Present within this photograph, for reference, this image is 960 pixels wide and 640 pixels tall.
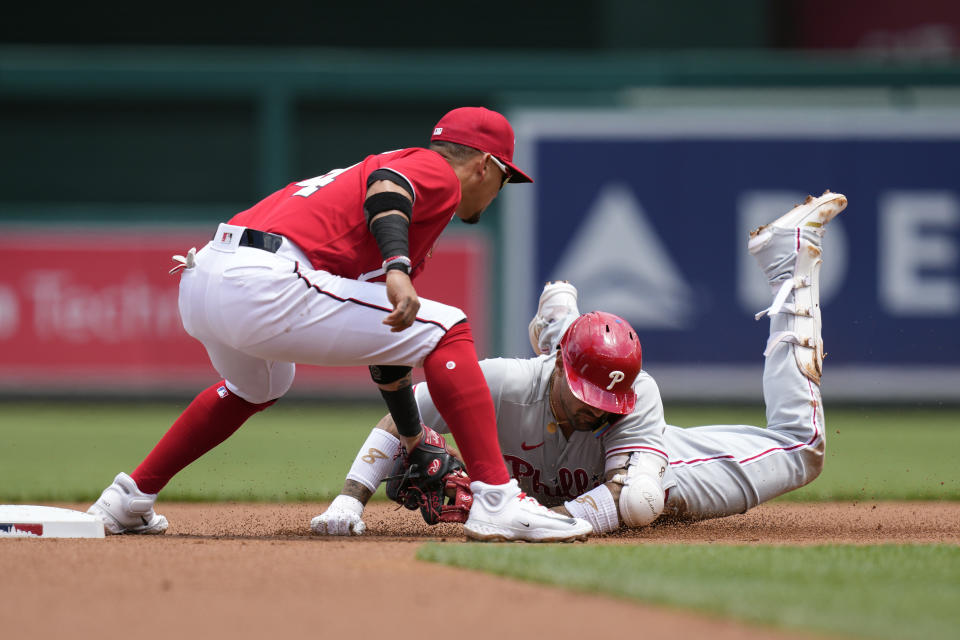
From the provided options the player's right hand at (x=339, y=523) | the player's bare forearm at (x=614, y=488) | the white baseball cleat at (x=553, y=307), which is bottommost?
the player's right hand at (x=339, y=523)

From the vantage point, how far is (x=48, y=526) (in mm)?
3604

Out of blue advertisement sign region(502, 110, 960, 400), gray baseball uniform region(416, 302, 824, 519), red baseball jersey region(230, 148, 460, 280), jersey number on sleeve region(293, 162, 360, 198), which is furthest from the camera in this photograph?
blue advertisement sign region(502, 110, 960, 400)

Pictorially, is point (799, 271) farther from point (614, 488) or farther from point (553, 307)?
point (614, 488)

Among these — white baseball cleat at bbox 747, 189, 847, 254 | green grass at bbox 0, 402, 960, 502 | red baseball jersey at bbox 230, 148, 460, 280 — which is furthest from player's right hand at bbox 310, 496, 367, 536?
white baseball cleat at bbox 747, 189, 847, 254

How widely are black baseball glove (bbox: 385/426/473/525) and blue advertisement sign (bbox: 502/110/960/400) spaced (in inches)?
244

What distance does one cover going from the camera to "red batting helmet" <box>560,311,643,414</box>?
371 centimetres

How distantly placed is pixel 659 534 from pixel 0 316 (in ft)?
24.6

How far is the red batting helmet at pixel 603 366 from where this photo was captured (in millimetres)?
3709

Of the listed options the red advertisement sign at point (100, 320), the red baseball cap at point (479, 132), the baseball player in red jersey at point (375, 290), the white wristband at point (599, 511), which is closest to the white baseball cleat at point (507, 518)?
the baseball player in red jersey at point (375, 290)

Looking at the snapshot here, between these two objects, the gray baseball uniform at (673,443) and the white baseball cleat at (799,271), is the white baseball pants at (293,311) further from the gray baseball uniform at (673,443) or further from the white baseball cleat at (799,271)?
the white baseball cleat at (799,271)

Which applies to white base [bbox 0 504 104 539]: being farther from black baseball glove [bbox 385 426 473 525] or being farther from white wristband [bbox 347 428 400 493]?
black baseball glove [bbox 385 426 473 525]

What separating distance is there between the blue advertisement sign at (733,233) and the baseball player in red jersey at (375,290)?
646cm

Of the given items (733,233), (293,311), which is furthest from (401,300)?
(733,233)

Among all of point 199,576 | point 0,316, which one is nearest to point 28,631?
point 199,576
